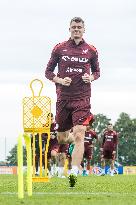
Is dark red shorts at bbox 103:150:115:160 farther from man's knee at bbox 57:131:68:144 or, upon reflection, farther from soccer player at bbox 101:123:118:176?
man's knee at bbox 57:131:68:144

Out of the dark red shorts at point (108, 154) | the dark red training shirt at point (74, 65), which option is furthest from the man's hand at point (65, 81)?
the dark red shorts at point (108, 154)

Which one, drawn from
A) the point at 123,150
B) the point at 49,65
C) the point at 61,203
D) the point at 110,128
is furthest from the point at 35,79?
the point at 123,150

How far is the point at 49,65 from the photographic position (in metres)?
12.6

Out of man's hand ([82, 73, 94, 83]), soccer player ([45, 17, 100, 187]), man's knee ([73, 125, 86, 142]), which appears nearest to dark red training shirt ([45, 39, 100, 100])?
soccer player ([45, 17, 100, 187])

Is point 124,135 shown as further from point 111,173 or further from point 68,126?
point 68,126

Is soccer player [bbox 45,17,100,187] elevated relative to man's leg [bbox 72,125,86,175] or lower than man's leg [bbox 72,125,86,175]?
elevated

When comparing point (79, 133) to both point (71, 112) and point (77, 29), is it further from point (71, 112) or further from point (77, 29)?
point (77, 29)

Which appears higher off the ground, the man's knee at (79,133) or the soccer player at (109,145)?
the soccer player at (109,145)

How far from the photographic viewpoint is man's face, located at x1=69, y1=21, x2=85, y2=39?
470 inches

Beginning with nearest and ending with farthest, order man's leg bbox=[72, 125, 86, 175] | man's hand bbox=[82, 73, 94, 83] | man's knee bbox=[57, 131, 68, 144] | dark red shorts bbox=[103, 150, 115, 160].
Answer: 1. man's leg bbox=[72, 125, 86, 175]
2. man's hand bbox=[82, 73, 94, 83]
3. man's knee bbox=[57, 131, 68, 144]
4. dark red shorts bbox=[103, 150, 115, 160]

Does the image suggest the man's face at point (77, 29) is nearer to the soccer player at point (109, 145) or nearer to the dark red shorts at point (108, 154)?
the soccer player at point (109, 145)

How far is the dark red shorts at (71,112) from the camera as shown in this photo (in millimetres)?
11805

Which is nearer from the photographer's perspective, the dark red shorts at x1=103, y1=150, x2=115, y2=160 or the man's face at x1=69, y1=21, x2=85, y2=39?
the man's face at x1=69, y1=21, x2=85, y2=39

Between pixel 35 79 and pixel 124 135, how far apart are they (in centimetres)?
13213
